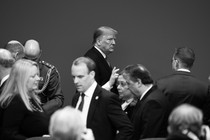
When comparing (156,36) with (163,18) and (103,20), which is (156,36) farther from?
(103,20)

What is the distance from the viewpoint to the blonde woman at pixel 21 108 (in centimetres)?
427

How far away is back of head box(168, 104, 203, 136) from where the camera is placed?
352 cm

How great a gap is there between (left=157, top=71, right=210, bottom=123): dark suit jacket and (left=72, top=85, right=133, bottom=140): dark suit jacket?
0.69m

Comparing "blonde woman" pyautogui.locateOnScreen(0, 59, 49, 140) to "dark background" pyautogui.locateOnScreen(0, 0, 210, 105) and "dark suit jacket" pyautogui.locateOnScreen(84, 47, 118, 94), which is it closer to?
"dark suit jacket" pyautogui.locateOnScreen(84, 47, 118, 94)

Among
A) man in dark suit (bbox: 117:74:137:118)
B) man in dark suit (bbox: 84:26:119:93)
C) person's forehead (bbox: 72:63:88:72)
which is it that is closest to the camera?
person's forehead (bbox: 72:63:88:72)

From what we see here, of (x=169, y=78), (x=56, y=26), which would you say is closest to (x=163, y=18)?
(x=56, y=26)

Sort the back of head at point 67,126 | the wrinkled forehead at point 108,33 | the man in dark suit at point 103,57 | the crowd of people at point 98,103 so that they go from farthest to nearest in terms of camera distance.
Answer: the wrinkled forehead at point 108,33 < the man in dark suit at point 103,57 < the crowd of people at point 98,103 < the back of head at point 67,126

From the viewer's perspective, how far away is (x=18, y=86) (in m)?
4.41

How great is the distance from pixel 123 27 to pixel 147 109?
9.67ft

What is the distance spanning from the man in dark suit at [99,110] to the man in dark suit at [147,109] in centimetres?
14

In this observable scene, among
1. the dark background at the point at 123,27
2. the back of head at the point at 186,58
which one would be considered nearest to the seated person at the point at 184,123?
the back of head at the point at 186,58

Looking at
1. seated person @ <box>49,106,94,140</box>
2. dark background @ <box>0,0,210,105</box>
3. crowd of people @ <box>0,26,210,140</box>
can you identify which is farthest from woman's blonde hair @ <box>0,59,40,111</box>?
dark background @ <box>0,0,210,105</box>

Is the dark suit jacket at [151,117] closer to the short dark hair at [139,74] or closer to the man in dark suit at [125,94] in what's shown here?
the short dark hair at [139,74]

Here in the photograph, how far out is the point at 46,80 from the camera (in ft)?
19.3
